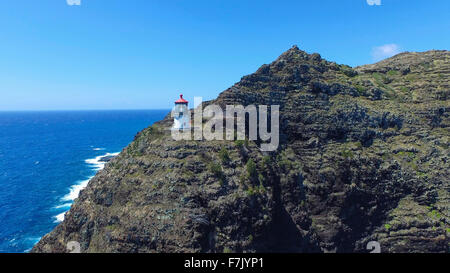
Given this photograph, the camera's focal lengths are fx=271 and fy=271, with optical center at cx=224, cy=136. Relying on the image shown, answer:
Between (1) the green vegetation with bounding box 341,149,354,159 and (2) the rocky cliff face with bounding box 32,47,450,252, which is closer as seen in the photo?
(2) the rocky cliff face with bounding box 32,47,450,252

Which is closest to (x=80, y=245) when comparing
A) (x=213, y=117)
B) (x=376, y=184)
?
(x=213, y=117)

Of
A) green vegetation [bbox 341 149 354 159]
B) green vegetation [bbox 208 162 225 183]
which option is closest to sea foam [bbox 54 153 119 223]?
green vegetation [bbox 208 162 225 183]

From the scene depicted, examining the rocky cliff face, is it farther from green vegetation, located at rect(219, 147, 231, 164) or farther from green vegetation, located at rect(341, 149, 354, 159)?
green vegetation, located at rect(341, 149, 354, 159)

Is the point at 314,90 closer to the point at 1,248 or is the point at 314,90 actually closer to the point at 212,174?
the point at 212,174

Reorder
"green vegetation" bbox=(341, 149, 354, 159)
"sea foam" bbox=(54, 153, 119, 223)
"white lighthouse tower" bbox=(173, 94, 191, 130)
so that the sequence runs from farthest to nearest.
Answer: "sea foam" bbox=(54, 153, 119, 223)
"green vegetation" bbox=(341, 149, 354, 159)
"white lighthouse tower" bbox=(173, 94, 191, 130)

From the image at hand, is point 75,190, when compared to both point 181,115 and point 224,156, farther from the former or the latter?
point 224,156

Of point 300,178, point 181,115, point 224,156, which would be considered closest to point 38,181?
point 181,115

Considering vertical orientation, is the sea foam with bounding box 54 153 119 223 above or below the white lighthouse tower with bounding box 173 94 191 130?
below
